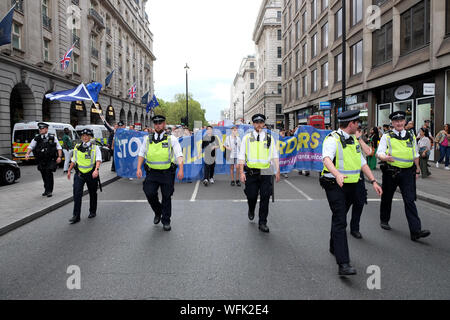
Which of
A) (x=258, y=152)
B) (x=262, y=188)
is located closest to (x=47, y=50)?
(x=258, y=152)

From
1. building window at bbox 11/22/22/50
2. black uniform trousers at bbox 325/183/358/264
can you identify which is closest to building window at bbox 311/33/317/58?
building window at bbox 11/22/22/50

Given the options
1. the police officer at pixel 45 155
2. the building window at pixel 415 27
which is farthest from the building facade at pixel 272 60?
the police officer at pixel 45 155

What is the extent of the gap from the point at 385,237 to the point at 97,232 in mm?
4578

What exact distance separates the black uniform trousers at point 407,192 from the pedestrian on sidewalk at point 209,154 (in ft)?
21.0

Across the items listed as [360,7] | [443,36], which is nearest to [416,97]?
[443,36]

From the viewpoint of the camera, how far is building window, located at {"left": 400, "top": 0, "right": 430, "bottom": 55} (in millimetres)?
15891

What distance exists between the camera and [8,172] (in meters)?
11.1

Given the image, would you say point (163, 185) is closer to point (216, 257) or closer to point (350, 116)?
point (216, 257)

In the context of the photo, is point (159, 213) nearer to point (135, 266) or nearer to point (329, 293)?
point (135, 266)

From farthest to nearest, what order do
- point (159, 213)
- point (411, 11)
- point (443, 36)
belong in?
point (411, 11) < point (443, 36) < point (159, 213)

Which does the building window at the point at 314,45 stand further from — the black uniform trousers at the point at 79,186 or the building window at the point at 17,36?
the black uniform trousers at the point at 79,186

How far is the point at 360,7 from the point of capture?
75.9 ft

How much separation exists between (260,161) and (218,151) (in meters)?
7.01

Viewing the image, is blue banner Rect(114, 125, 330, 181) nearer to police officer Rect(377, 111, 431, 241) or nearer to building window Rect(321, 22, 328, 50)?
police officer Rect(377, 111, 431, 241)
